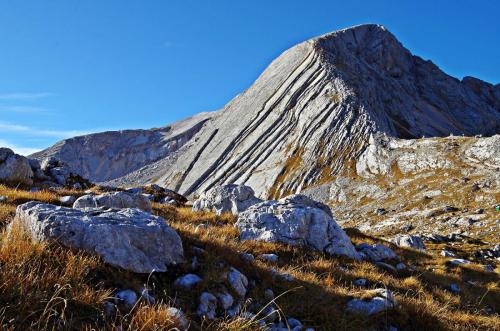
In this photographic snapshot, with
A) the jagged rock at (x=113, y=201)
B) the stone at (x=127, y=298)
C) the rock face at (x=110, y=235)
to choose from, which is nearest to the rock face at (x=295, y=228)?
the jagged rock at (x=113, y=201)

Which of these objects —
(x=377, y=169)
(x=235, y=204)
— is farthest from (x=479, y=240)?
(x=377, y=169)

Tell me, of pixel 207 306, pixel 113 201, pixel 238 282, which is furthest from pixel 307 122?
pixel 207 306

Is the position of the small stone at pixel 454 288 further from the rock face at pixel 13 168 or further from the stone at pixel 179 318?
the rock face at pixel 13 168

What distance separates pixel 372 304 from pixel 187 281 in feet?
13.1

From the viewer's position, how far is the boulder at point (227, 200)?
2011 cm

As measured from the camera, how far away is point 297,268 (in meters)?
10.8

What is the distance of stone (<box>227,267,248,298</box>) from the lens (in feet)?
24.4

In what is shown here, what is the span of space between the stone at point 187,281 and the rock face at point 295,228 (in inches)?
242

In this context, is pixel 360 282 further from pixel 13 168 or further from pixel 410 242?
pixel 13 168

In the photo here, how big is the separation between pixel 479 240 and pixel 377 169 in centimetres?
4986

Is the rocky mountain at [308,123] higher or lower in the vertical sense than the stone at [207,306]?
higher

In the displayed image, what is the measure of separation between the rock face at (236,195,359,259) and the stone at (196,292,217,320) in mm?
6638

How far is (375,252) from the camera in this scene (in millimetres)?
16125

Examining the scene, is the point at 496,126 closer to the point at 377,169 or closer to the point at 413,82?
the point at 413,82
